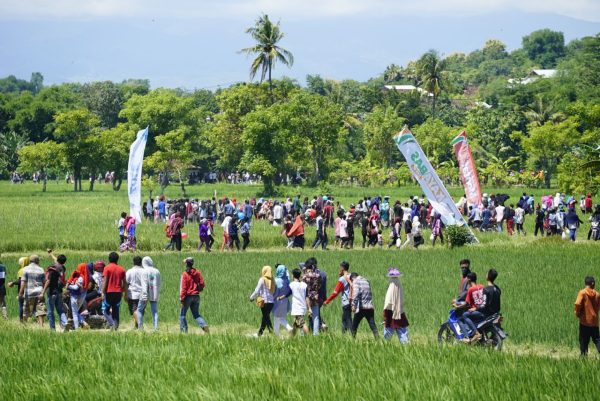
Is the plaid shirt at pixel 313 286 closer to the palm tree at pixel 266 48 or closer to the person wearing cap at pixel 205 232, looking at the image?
the person wearing cap at pixel 205 232

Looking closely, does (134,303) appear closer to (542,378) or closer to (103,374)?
(103,374)

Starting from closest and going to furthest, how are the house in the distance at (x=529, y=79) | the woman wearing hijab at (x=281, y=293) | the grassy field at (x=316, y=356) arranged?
the grassy field at (x=316, y=356) → the woman wearing hijab at (x=281, y=293) → the house in the distance at (x=529, y=79)

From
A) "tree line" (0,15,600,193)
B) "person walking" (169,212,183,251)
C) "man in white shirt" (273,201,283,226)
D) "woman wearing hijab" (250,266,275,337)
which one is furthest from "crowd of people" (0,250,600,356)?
"tree line" (0,15,600,193)

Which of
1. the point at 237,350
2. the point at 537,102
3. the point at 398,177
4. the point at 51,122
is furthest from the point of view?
the point at 51,122

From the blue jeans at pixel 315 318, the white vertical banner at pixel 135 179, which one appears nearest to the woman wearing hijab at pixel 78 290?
the blue jeans at pixel 315 318

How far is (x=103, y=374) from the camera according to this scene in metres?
13.6

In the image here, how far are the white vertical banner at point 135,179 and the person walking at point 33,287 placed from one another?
15.7 meters

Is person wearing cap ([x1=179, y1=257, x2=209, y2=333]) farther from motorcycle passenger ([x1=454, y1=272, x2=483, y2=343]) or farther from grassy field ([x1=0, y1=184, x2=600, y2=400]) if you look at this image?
motorcycle passenger ([x1=454, y1=272, x2=483, y2=343])

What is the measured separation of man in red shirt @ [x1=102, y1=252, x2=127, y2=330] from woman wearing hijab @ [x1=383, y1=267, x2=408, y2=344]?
4.78 m

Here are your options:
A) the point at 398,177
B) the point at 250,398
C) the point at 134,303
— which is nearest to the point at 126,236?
the point at 134,303

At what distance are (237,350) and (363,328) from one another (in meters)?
4.27

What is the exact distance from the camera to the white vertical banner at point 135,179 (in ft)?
114

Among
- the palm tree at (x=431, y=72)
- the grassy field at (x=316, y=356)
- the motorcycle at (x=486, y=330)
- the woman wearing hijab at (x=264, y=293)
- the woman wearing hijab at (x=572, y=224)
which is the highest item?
the palm tree at (x=431, y=72)

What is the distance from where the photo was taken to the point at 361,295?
16172mm
